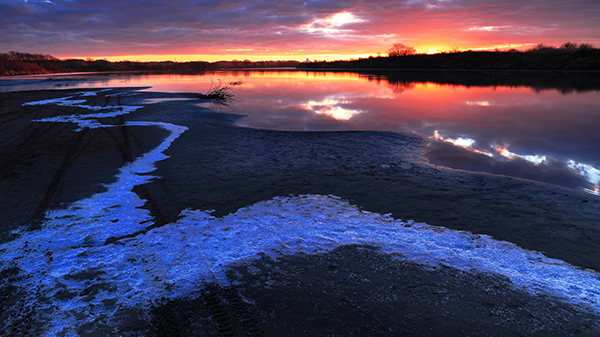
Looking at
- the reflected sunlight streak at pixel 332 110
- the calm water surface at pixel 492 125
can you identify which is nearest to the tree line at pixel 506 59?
the calm water surface at pixel 492 125

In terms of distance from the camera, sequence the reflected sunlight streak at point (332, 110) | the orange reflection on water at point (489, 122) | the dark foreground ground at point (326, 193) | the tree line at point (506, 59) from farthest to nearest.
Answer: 1. the tree line at point (506, 59)
2. the reflected sunlight streak at point (332, 110)
3. the orange reflection on water at point (489, 122)
4. the dark foreground ground at point (326, 193)

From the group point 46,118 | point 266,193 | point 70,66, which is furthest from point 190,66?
point 266,193

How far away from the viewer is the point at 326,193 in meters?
6.08

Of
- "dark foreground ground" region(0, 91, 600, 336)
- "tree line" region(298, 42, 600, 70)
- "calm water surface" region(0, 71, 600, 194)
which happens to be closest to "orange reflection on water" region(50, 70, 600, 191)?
"calm water surface" region(0, 71, 600, 194)

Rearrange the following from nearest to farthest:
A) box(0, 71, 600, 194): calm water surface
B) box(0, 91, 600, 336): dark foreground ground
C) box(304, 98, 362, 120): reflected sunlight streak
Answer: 1. box(0, 91, 600, 336): dark foreground ground
2. box(0, 71, 600, 194): calm water surface
3. box(304, 98, 362, 120): reflected sunlight streak

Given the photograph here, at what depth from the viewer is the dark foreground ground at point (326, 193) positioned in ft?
9.41

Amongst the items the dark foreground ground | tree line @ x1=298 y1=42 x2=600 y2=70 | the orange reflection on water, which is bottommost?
the dark foreground ground

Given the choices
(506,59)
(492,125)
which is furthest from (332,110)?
(506,59)

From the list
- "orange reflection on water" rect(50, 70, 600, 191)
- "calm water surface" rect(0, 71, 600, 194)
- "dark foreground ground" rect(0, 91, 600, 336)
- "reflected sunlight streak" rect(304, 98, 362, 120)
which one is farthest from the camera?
"reflected sunlight streak" rect(304, 98, 362, 120)

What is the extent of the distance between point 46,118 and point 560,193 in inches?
748

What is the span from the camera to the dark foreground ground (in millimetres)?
2869

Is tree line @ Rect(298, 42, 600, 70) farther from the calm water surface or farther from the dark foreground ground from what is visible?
the dark foreground ground

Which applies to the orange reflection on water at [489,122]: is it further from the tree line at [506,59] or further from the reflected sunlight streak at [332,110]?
the tree line at [506,59]

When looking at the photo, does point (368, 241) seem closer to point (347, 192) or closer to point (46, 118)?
point (347, 192)
